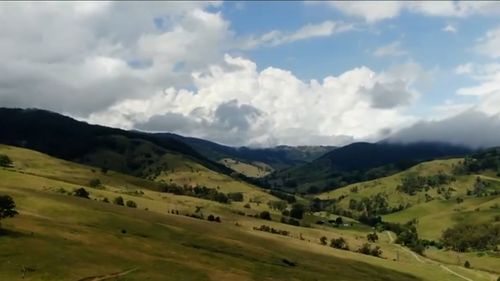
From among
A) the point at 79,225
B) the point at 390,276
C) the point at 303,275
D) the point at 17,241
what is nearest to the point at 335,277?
the point at 303,275

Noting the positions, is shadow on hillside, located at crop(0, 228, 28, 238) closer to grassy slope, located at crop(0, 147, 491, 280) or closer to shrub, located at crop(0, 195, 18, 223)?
grassy slope, located at crop(0, 147, 491, 280)

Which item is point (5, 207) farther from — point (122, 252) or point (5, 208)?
point (122, 252)

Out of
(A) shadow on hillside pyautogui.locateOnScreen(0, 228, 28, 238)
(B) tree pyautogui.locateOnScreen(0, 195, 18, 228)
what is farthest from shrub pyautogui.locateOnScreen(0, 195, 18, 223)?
(A) shadow on hillside pyautogui.locateOnScreen(0, 228, 28, 238)

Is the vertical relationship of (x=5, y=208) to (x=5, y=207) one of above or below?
below

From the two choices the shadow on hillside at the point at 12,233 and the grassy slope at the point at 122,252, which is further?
the shadow on hillside at the point at 12,233

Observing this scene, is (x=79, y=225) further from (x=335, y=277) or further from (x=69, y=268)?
(x=335, y=277)

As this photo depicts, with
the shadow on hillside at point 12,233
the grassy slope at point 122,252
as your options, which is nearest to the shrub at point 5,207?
the grassy slope at point 122,252

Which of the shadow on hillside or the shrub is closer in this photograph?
the shadow on hillside

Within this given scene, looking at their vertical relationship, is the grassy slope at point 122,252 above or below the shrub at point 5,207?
below

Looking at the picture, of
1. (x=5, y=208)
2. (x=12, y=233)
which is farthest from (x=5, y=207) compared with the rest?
(x=12, y=233)

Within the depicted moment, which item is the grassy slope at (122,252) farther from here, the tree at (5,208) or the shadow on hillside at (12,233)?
the tree at (5,208)

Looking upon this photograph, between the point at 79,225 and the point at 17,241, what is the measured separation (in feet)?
142

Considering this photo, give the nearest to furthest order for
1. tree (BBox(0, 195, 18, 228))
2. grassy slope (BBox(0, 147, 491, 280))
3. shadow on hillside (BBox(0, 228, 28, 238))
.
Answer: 1. grassy slope (BBox(0, 147, 491, 280))
2. shadow on hillside (BBox(0, 228, 28, 238))
3. tree (BBox(0, 195, 18, 228))

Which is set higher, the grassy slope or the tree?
the tree
